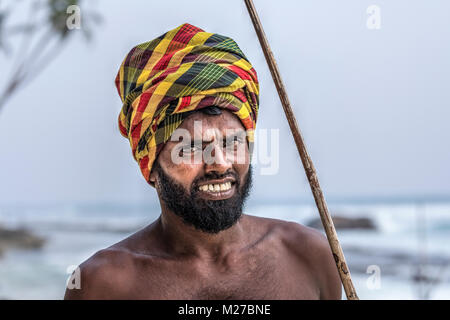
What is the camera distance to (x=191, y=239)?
7.57 ft

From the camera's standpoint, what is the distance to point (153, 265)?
7.43 feet

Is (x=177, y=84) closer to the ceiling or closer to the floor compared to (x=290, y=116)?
closer to the ceiling

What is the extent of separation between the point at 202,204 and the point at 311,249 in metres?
0.63

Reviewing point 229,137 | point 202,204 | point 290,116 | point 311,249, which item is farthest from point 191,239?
point 290,116

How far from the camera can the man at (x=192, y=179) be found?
2136mm

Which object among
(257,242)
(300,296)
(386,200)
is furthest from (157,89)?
(386,200)

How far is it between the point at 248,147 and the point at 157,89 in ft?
1.39

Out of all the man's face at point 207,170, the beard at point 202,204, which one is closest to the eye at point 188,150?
the man's face at point 207,170

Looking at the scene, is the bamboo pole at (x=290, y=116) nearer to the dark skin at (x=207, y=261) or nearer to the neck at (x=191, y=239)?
the dark skin at (x=207, y=261)

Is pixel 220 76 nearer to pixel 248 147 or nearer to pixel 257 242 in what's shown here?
pixel 248 147

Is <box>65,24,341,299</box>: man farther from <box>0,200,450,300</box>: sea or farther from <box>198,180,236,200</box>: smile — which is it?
<box>0,200,450,300</box>: sea

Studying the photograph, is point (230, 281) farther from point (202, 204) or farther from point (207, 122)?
point (207, 122)

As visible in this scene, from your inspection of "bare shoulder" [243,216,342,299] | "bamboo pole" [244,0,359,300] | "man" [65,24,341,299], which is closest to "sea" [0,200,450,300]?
"bare shoulder" [243,216,342,299]

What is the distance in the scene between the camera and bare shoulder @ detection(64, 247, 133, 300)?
2170mm
